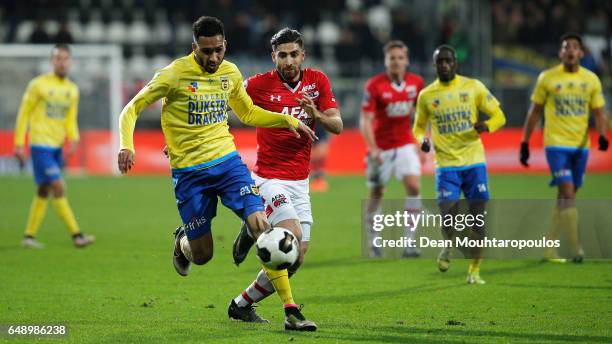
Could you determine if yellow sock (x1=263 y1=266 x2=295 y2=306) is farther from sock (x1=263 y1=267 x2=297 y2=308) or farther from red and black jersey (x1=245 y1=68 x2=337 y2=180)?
red and black jersey (x1=245 y1=68 x2=337 y2=180)

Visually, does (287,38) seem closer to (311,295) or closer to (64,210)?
(311,295)

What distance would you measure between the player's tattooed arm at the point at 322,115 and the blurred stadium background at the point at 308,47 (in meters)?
16.7

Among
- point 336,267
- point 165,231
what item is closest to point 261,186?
point 336,267

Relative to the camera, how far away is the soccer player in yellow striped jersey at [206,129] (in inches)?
307

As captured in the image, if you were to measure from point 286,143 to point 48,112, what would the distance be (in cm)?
621

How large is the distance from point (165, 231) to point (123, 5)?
16.8 meters

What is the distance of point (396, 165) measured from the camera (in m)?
13.0

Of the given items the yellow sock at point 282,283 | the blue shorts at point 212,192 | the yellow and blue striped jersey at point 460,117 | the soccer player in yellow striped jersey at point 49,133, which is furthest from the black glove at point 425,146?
the soccer player in yellow striped jersey at point 49,133

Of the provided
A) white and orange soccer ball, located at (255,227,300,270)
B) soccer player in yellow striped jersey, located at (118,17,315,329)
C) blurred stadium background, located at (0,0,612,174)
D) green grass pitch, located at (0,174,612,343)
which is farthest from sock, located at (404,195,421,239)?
blurred stadium background, located at (0,0,612,174)

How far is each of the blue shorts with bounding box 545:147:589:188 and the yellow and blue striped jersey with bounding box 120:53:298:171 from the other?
524cm

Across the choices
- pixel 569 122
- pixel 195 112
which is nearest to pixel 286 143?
pixel 195 112

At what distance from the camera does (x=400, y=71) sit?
12.9m

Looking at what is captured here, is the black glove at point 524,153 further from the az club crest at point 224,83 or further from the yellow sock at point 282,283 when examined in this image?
the yellow sock at point 282,283

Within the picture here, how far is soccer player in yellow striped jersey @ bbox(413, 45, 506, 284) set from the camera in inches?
431
